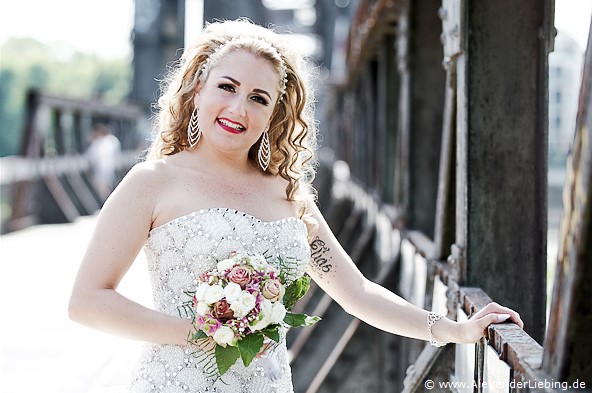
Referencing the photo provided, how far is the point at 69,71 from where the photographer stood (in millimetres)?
129875

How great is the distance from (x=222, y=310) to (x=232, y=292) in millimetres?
55

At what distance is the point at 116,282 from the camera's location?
286cm

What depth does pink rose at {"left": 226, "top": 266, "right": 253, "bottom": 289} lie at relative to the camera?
8.96ft

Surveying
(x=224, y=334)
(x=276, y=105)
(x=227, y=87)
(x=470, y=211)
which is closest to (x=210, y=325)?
(x=224, y=334)

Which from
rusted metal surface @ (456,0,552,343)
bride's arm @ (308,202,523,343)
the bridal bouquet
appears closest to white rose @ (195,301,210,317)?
the bridal bouquet

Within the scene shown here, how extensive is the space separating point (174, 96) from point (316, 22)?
44.4m

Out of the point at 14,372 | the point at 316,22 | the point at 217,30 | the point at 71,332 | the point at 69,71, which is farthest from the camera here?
the point at 69,71

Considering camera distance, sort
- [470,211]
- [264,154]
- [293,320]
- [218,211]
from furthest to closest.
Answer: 1. [470,211]
2. [264,154]
3. [218,211]
4. [293,320]

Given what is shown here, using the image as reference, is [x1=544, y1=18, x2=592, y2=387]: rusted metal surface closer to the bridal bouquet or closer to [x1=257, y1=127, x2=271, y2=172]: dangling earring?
the bridal bouquet

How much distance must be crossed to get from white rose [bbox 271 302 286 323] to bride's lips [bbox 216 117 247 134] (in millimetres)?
607

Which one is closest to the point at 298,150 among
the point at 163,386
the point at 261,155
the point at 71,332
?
the point at 261,155

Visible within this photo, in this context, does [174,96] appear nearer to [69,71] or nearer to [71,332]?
[71,332]

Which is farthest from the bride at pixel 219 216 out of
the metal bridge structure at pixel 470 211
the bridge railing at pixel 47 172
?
the bridge railing at pixel 47 172

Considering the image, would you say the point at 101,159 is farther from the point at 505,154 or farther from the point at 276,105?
the point at 276,105
